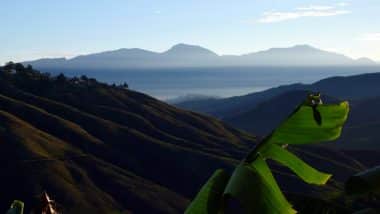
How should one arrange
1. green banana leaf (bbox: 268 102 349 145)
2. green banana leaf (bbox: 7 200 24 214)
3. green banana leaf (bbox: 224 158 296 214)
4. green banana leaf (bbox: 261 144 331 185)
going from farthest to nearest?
green banana leaf (bbox: 7 200 24 214)
green banana leaf (bbox: 261 144 331 185)
green banana leaf (bbox: 268 102 349 145)
green banana leaf (bbox: 224 158 296 214)

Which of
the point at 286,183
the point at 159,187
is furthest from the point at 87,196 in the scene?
the point at 286,183

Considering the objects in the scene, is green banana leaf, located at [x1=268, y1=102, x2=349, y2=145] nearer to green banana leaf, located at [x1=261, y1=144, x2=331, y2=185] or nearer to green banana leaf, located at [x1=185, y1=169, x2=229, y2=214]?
green banana leaf, located at [x1=261, y1=144, x2=331, y2=185]

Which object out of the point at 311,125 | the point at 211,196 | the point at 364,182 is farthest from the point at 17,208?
the point at 364,182

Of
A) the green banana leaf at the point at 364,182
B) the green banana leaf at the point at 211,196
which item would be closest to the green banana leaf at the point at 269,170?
the green banana leaf at the point at 211,196

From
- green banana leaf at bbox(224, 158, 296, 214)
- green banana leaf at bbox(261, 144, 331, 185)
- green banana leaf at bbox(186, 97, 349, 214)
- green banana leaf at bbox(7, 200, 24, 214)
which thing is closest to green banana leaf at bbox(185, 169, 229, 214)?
green banana leaf at bbox(186, 97, 349, 214)

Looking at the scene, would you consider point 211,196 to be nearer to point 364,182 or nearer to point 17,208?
point 364,182

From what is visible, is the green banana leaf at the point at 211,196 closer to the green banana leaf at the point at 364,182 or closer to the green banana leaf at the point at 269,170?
the green banana leaf at the point at 269,170
